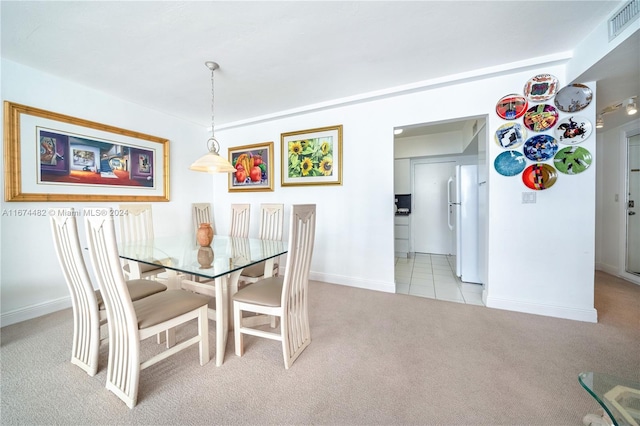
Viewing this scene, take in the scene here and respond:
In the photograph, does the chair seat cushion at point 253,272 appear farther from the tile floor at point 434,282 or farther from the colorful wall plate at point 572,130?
the colorful wall plate at point 572,130

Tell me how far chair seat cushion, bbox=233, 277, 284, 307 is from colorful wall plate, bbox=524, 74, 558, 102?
115 inches

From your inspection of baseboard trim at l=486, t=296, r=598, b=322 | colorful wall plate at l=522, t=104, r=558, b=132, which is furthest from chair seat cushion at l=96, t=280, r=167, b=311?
colorful wall plate at l=522, t=104, r=558, b=132

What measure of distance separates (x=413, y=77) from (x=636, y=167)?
352 cm

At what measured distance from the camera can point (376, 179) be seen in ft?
9.65

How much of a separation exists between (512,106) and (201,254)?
3191 mm

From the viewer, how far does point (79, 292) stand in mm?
1489

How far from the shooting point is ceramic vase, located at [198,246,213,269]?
155 cm

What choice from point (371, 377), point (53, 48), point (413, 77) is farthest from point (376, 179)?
point (53, 48)

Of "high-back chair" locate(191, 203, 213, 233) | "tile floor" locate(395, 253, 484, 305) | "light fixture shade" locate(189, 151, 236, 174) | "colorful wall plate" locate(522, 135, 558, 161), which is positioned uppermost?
"colorful wall plate" locate(522, 135, 558, 161)

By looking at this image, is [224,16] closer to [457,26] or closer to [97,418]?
[457,26]

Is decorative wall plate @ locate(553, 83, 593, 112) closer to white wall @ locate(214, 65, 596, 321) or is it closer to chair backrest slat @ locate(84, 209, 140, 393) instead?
white wall @ locate(214, 65, 596, 321)

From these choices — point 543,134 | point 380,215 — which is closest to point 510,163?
point 543,134

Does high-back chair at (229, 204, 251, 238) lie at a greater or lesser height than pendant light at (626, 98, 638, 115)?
lesser

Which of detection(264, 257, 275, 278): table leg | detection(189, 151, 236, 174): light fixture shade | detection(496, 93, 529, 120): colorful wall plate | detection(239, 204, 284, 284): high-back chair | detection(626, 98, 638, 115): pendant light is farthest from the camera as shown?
detection(239, 204, 284, 284): high-back chair
